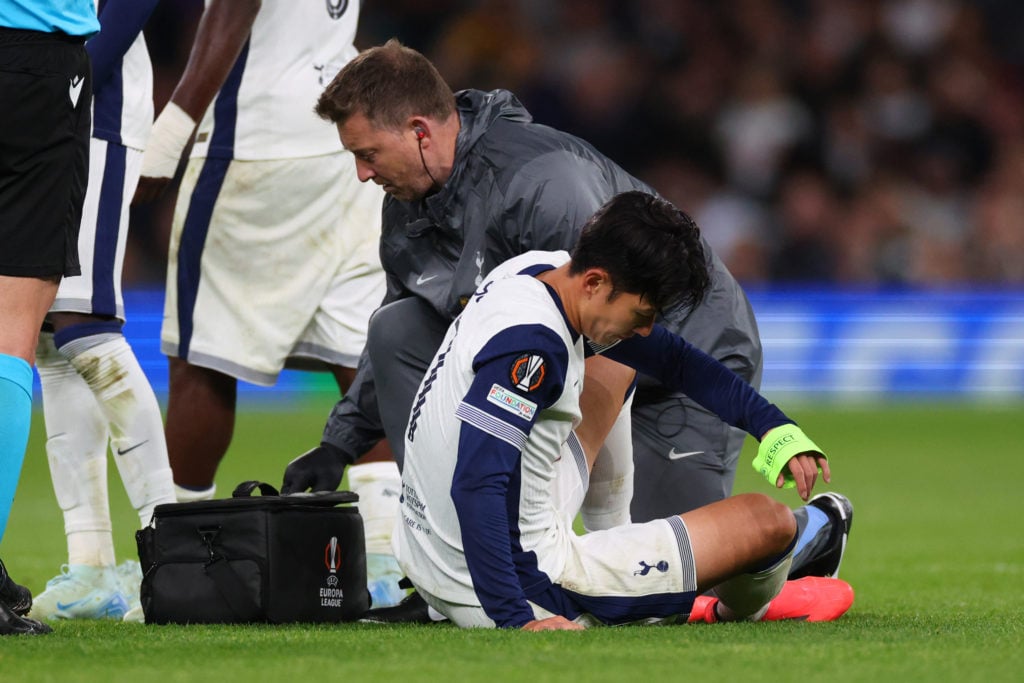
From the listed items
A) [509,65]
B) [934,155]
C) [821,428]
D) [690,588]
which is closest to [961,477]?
[821,428]

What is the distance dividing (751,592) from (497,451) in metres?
0.81

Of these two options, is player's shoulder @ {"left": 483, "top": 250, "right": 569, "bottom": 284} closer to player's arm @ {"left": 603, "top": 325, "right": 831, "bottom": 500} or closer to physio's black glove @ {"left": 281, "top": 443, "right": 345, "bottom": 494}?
player's arm @ {"left": 603, "top": 325, "right": 831, "bottom": 500}

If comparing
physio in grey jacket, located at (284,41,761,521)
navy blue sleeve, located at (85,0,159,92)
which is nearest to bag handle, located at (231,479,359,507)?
physio in grey jacket, located at (284,41,761,521)

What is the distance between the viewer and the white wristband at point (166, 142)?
4883 millimetres

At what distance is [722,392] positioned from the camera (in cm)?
390

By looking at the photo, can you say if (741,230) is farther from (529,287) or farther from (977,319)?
(529,287)

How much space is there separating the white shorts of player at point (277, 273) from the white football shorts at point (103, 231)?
632 millimetres

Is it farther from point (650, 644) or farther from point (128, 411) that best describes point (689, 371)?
point (128, 411)

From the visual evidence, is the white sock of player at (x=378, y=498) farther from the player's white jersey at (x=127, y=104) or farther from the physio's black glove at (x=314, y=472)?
the player's white jersey at (x=127, y=104)

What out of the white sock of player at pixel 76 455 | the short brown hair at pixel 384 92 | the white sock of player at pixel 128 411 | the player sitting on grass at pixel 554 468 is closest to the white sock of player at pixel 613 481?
the player sitting on grass at pixel 554 468

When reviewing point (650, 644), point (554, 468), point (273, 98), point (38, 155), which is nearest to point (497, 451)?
point (554, 468)

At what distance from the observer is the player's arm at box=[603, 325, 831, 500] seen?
12.0 feet

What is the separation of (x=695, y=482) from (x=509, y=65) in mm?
10848

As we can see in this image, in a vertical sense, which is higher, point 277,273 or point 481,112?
point 481,112
